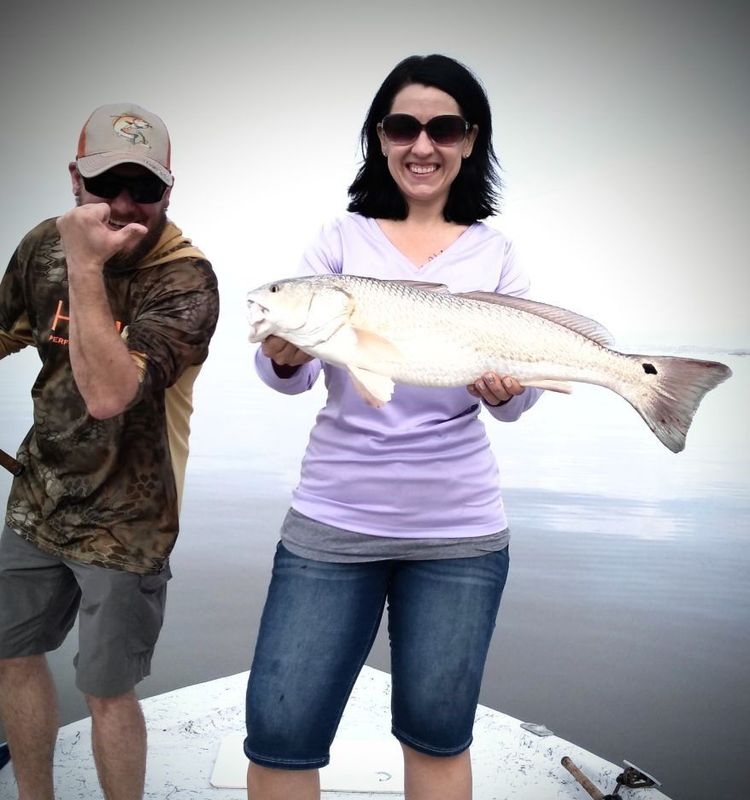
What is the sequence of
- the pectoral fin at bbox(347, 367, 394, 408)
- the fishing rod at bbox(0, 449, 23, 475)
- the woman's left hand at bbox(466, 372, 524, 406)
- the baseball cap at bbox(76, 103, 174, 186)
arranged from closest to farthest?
the pectoral fin at bbox(347, 367, 394, 408)
the woman's left hand at bbox(466, 372, 524, 406)
the baseball cap at bbox(76, 103, 174, 186)
the fishing rod at bbox(0, 449, 23, 475)

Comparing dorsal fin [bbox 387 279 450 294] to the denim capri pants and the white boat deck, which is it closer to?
the denim capri pants

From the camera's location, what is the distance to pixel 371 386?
1850mm

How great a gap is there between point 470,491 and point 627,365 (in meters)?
0.45

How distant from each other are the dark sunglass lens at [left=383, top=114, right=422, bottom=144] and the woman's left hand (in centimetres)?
54

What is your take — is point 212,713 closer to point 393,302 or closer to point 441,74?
point 393,302

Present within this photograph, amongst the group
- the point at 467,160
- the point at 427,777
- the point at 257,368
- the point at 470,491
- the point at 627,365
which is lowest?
the point at 427,777

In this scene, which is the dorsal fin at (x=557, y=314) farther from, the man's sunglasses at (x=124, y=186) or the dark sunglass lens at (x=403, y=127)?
the man's sunglasses at (x=124, y=186)

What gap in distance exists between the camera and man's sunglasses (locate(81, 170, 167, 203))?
222 cm

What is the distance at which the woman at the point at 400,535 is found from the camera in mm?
1923

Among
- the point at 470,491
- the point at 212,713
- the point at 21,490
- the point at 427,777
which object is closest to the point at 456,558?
the point at 470,491

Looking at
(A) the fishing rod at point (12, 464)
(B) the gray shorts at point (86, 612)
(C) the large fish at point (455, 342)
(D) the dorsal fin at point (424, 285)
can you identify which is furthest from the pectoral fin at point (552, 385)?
(A) the fishing rod at point (12, 464)

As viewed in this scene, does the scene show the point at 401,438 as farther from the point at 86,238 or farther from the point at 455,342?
the point at 86,238

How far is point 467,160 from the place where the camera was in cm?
219

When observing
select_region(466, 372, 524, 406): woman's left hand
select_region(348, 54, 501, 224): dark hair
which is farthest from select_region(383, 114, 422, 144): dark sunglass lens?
select_region(466, 372, 524, 406): woman's left hand
